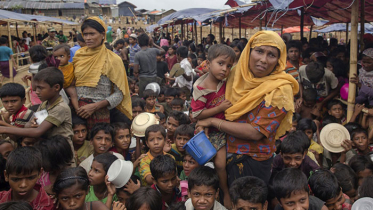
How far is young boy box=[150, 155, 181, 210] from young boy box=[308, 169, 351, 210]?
134 cm

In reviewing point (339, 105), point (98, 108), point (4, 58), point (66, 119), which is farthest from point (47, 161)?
point (4, 58)

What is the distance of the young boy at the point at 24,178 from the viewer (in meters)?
2.46

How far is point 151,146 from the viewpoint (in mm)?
3738

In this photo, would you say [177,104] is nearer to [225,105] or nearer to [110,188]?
[110,188]

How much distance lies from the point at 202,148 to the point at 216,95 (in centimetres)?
44

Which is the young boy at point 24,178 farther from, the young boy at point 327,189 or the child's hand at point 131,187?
the young boy at point 327,189

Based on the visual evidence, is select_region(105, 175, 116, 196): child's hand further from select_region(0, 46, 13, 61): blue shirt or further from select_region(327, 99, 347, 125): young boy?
select_region(0, 46, 13, 61): blue shirt

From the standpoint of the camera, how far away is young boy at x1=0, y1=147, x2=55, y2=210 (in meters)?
2.46

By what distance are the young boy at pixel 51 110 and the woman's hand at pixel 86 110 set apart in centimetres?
16

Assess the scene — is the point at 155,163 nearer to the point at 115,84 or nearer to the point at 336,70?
the point at 115,84

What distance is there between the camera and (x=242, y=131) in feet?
7.47

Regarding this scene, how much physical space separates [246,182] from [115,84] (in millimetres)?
1894

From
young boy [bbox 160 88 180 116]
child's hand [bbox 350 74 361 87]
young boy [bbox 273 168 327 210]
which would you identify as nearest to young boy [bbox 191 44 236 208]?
young boy [bbox 273 168 327 210]

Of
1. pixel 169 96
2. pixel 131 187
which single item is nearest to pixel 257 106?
pixel 131 187
